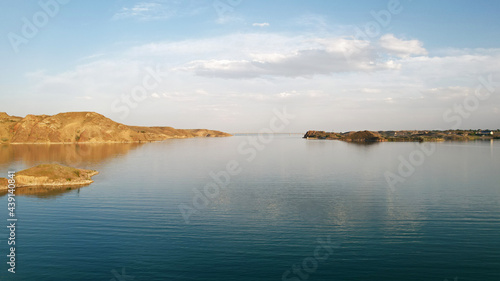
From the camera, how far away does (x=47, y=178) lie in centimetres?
5491

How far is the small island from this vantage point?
177 feet

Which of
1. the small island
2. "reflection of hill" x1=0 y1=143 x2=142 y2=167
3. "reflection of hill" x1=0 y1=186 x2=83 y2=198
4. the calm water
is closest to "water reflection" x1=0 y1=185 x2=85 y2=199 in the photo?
"reflection of hill" x1=0 y1=186 x2=83 y2=198

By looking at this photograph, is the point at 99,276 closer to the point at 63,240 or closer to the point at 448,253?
the point at 63,240

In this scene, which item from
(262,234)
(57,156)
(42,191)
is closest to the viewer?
(262,234)

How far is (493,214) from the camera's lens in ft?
115

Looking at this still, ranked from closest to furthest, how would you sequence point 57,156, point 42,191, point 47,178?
1. point 42,191
2. point 47,178
3. point 57,156

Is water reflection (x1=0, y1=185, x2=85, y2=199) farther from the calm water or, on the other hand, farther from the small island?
the small island

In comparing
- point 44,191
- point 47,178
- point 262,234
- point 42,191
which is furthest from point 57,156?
point 262,234

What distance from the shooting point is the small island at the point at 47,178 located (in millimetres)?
53803

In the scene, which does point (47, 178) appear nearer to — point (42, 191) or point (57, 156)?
point (42, 191)

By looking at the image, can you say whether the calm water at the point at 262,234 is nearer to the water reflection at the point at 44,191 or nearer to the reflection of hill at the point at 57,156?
the water reflection at the point at 44,191

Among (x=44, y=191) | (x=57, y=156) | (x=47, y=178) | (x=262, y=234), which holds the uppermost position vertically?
(x=47, y=178)

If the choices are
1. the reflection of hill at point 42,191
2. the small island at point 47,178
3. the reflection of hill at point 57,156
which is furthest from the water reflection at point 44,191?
the reflection of hill at point 57,156

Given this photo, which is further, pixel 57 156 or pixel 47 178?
pixel 57 156
